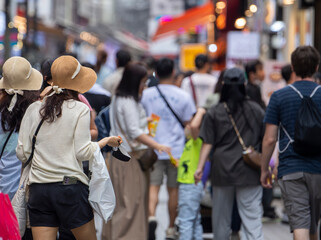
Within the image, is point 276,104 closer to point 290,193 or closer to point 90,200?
point 290,193

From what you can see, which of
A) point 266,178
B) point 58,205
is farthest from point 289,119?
point 58,205

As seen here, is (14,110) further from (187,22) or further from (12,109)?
(187,22)

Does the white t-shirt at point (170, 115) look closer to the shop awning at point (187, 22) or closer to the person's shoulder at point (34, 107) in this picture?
the person's shoulder at point (34, 107)

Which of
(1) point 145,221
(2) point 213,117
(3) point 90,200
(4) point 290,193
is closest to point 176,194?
(1) point 145,221

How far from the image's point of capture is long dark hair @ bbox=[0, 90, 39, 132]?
18.2 feet

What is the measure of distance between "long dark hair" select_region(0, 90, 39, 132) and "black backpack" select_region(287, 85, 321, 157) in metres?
2.18

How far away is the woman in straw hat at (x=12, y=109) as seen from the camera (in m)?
5.52

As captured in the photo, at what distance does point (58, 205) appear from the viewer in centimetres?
491

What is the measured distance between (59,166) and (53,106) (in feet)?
1.42

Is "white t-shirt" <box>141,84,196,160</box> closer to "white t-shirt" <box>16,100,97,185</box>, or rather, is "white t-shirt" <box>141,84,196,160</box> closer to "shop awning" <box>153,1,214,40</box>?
"white t-shirt" <box>16,100,97,185</box>

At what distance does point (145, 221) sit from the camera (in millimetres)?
7480

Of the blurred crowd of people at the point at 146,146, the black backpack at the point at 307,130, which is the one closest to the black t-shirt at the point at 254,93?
the blurred crowd of people at the point at 146,146

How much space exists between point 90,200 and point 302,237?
1.82 m

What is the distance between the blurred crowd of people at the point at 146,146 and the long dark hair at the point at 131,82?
11 mm
